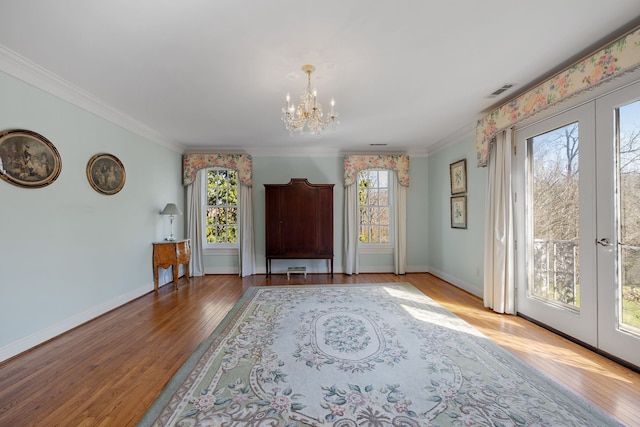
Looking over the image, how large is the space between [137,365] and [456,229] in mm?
4574

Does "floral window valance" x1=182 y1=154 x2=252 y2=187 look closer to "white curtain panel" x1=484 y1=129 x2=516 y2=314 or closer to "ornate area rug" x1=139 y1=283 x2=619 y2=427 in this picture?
"ornate area rug" x1=139 y1=283 x2=619 y2=427

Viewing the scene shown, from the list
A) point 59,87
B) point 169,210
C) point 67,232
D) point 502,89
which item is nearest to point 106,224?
point 67,232

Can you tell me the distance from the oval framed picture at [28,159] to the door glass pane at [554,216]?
16.4 ft

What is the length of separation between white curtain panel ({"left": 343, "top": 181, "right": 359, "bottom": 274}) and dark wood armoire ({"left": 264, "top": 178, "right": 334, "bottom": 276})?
1.51ft

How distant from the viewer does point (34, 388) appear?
189 cm

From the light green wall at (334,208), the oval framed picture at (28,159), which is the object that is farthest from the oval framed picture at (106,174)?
the light green wall at (334,208)

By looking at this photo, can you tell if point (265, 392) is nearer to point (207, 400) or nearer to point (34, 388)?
point (207, 400)

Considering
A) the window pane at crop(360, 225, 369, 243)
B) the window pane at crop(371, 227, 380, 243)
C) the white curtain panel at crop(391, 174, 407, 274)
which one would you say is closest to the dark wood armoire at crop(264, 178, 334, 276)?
the window pane at crop(360, 225, 369, 243)

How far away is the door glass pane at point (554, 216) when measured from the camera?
8.39 feet

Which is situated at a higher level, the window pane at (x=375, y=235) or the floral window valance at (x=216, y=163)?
the floral window valance at (x=216, y=163)

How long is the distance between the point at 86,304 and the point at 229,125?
112 inches

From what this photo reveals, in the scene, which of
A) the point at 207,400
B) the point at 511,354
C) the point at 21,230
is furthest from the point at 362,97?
the point at 21,230

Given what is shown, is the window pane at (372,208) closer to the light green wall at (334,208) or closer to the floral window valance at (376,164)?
the floral window valance at (376,164)

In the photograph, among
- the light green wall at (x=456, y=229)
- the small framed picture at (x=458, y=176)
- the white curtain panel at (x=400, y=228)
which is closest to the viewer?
the light green wall at (x=456, y=229)
